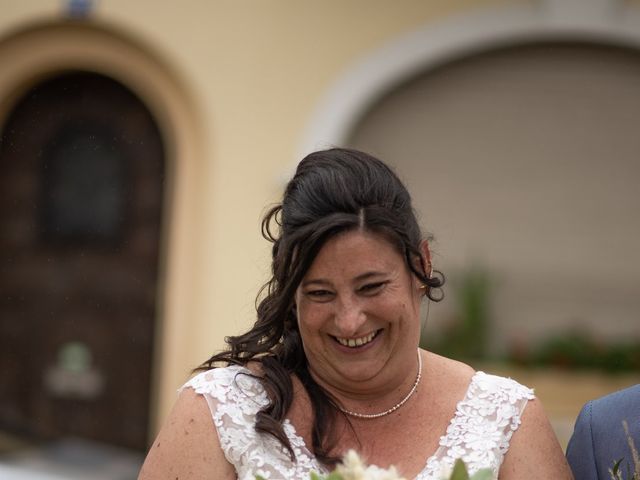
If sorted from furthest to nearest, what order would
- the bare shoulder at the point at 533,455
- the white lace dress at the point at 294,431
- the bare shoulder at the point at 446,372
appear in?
the bare shoulder at the point at 446,372
the bare shoulder at the point at 533,455
the white lace dress at the point at 294,431

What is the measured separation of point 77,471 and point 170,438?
272cm

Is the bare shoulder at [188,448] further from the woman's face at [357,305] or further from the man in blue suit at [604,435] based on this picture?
the man in blue suit at [604,435]

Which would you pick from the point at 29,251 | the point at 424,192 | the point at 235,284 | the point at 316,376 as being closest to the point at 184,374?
the point at 235,284

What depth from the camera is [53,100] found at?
340 inches

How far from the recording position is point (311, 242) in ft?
9.31

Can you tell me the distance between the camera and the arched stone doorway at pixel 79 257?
8.59m

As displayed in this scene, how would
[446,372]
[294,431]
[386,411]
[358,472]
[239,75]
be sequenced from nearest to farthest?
[358,472]
[294,431]
[386,411]
[446,372]
[239,75]

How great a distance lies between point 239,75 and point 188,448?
17.7ft

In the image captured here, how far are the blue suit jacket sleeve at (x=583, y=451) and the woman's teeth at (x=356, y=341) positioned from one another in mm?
645

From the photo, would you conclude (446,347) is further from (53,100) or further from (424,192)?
(53,100)

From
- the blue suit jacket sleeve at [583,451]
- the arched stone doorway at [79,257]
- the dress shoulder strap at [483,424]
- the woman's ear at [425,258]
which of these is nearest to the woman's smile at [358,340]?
the woman's ear at [425,258]

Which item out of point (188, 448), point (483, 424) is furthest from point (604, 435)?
point (188, 448)

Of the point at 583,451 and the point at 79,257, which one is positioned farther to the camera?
the point at 79,257

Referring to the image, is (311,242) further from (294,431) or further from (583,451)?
(583,451)
